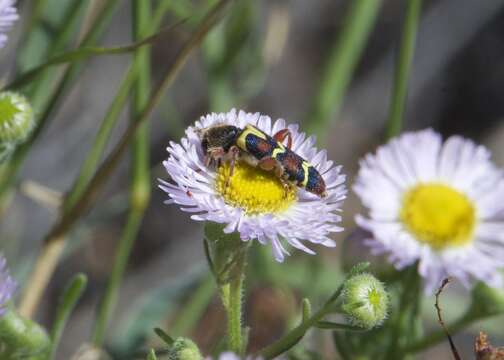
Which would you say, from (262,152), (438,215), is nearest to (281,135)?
(262,152)

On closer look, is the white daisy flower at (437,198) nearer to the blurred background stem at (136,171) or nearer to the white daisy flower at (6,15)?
the blurred background stem at (136,171)

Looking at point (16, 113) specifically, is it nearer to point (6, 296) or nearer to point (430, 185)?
point (6, 296)

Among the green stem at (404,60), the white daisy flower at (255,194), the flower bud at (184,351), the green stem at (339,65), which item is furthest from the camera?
the green stem at (339,65)

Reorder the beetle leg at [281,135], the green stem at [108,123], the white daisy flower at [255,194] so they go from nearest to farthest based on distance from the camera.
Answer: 1. the white daisy flower at [255,194]
2. the beetle leg at [281,135]
3. the green stem at [108,123]

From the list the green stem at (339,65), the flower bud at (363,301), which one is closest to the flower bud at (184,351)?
the flower bud at (363,301)

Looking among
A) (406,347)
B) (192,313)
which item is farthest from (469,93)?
(406,347)
